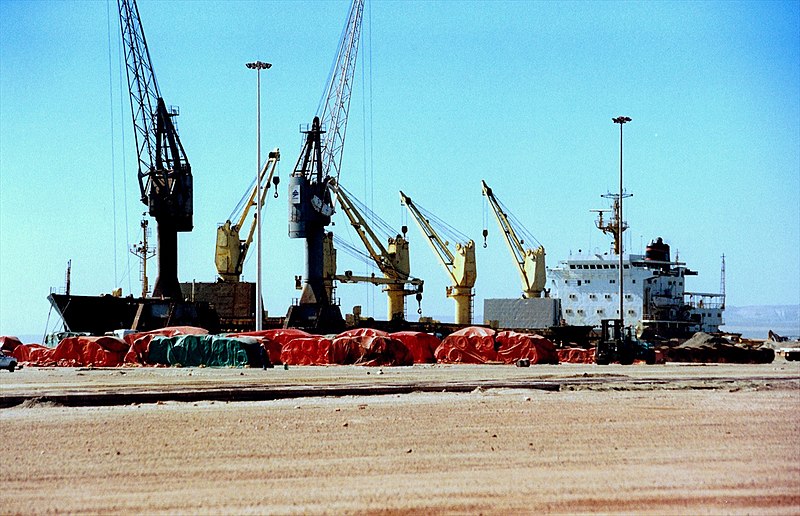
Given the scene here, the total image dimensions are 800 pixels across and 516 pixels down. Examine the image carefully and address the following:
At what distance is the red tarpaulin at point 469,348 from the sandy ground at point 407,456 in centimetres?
2428

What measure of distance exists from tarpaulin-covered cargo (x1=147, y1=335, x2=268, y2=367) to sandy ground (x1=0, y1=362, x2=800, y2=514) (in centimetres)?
1943

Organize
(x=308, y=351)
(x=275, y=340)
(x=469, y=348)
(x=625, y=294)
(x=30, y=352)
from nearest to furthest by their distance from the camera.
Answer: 1. (x=308, y=351)
2. (x=469, y=348)
3. (x=275, y=340)
4. (x=30, y=352)
5. (x=625, y=294)

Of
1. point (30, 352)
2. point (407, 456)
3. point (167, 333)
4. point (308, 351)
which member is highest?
point (167, 333)

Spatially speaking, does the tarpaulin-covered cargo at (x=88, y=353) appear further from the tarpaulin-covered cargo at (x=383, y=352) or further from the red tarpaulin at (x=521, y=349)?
the red tarpaulin at (x=521, y=349)

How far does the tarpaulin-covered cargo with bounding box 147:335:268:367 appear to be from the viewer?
1658 inches

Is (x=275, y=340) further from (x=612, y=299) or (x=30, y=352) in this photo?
(x=612, y=299)

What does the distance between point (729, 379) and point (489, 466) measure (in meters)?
20.2

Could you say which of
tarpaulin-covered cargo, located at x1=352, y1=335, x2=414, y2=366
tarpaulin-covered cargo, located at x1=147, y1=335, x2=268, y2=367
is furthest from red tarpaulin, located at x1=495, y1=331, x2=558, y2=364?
tarpaulin-covered cargo, located at x1=147, y1=335, x2=268, y2=367

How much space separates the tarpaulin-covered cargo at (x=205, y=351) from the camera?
42125mm

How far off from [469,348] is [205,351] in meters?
12.4

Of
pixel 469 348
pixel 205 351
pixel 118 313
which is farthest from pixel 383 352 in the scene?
pixel 118 313

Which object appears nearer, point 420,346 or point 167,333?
point 420,346

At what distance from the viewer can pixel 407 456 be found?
1401cm

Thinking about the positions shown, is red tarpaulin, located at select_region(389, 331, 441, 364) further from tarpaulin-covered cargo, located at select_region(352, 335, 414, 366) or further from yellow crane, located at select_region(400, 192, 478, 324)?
yellow crane, located at select_region(400, 192, 478, 324)
